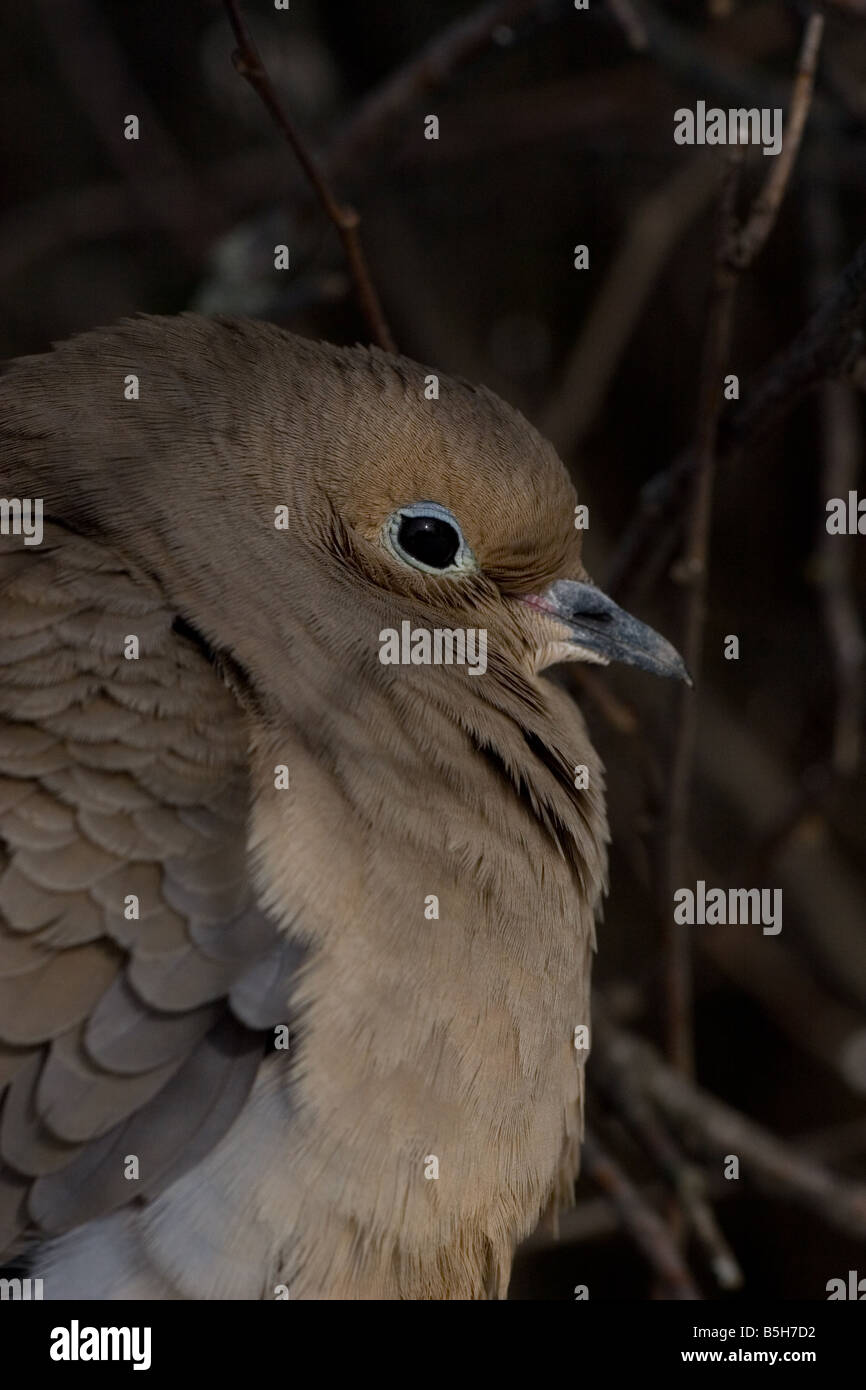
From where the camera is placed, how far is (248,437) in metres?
2.92

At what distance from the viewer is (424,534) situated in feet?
10.1

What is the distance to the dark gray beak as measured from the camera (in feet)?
10.3

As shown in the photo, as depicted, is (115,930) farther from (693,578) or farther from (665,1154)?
(665,1154)

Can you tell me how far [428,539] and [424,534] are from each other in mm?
13

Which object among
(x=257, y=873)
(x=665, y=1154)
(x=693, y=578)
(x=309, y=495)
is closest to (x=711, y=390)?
(x=693, y=578)

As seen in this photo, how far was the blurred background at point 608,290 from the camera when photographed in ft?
16.2

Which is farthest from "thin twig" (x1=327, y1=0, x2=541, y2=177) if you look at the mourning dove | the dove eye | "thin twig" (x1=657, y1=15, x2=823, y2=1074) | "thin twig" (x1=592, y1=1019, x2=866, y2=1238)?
"thin twig" (x1=592, y1=1019, x2=866, y2=1238)

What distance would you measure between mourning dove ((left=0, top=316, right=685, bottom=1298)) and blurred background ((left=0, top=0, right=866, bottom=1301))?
1563mm

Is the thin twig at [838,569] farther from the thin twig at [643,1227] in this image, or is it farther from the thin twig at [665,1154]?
the thin twig at [643,1227]

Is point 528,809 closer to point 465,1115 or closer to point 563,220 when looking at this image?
point 465,1115

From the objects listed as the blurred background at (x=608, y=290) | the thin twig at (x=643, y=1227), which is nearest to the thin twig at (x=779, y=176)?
the blurred background at (x=608, y=290)

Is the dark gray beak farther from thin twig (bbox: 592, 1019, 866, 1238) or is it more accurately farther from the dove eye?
thin twig (bbox: 592, 1019, 866, 1238)

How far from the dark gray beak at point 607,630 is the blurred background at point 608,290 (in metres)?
1.18
